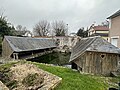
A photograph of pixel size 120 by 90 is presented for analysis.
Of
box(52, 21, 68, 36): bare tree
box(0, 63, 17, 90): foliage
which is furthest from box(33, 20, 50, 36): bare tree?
box(0, 63, 17, 90): foliage

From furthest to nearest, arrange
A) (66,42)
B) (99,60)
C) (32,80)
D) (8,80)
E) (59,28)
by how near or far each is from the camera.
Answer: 1. (59,28)
2. (66,42)
3. (99,60)
4. (8,80)
5. (32,80)

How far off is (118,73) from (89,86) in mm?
5949

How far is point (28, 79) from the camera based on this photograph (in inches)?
308

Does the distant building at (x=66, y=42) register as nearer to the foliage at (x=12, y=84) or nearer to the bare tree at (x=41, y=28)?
the bare tree at (x=41, y=28)

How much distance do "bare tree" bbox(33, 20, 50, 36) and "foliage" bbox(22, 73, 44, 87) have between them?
64956 mm

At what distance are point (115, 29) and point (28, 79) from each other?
1336 cm

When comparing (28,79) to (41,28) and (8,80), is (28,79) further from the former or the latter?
(41,28)

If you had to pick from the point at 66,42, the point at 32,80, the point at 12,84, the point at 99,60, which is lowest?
the point at 12,84

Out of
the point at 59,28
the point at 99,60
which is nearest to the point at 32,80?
the point at 99,60

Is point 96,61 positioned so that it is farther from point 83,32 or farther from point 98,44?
point 83,32

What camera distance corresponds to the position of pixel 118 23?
690 inches

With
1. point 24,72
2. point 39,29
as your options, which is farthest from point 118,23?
point 39,29

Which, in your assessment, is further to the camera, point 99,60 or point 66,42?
point 66,42

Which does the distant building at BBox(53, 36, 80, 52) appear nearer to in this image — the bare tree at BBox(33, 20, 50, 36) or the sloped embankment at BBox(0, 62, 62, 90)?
the bare tree at BBox(33, 20, 50, 36)
